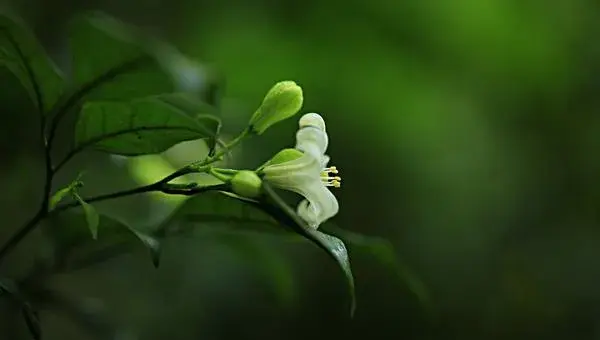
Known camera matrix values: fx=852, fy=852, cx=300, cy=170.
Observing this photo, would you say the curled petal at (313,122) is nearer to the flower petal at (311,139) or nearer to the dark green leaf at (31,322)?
the flower petal at (311,139)

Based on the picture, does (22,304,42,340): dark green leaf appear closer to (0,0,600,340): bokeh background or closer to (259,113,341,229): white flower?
(259,113,341,229): white flower

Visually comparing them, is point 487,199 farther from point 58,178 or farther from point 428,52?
point 58,178

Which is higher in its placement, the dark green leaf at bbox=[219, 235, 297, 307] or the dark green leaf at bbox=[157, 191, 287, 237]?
the dark green leaf at bbox=[157, 191, 287, 237]

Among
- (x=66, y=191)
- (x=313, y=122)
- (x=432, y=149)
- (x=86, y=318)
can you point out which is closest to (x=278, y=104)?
(x=313, y=122)

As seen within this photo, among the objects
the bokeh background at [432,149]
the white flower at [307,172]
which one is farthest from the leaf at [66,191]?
the bokeh background at [432,149]

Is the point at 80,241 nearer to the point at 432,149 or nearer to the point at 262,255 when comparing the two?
the point at 262,255

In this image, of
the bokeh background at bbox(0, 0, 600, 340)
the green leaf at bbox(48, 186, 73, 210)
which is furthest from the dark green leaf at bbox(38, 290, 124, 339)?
the bokeh background at bbox(0, 0, 600, 340)

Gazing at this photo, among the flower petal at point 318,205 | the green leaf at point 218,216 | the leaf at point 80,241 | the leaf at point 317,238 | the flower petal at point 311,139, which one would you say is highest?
the flower petal at point 311,139
